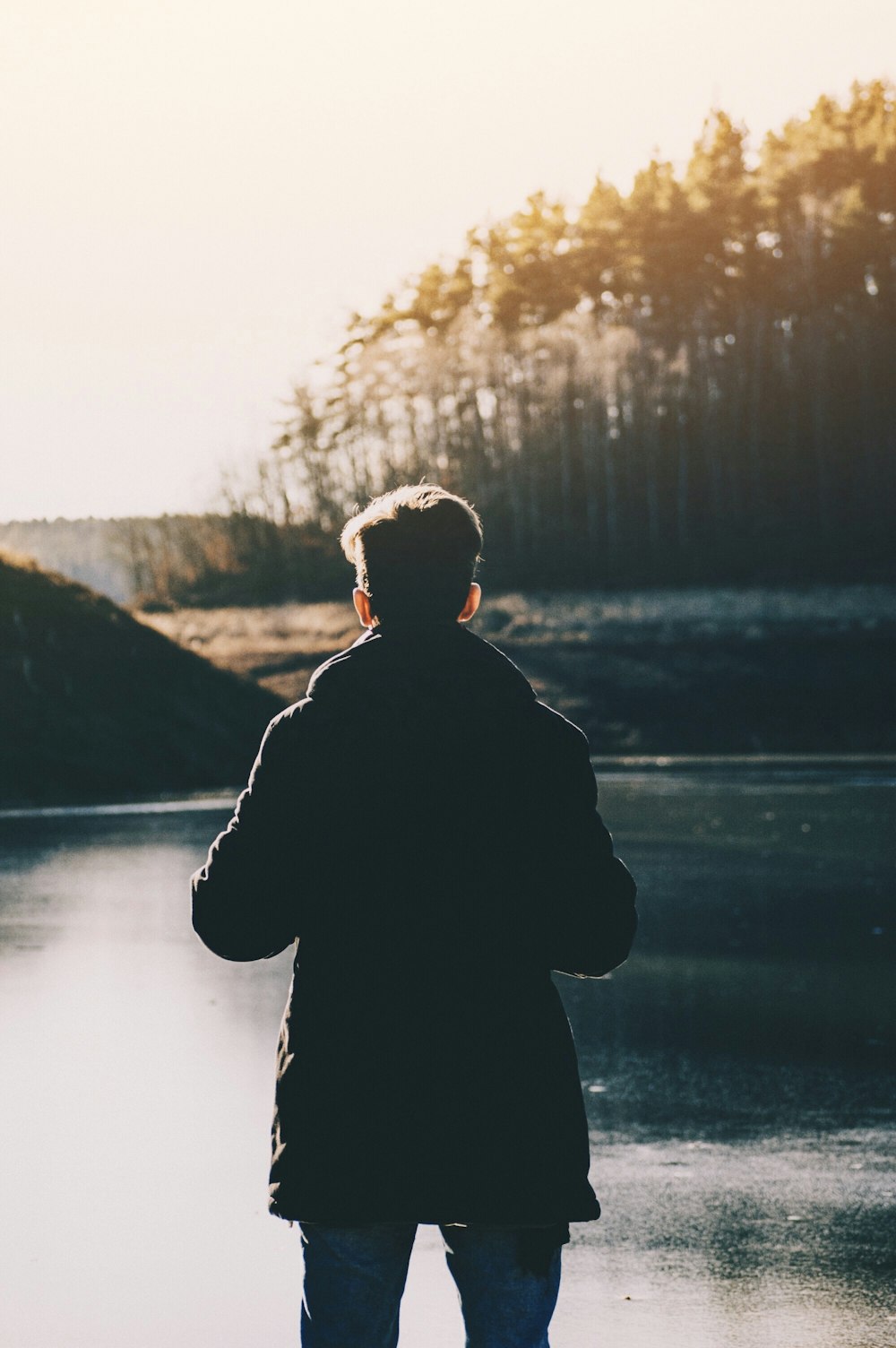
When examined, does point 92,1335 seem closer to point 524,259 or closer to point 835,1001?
point 835,1001

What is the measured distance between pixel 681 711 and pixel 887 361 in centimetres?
3019

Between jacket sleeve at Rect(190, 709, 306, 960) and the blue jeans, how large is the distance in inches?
18.4

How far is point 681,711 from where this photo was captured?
34375 mm

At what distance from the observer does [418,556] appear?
10.9 ft

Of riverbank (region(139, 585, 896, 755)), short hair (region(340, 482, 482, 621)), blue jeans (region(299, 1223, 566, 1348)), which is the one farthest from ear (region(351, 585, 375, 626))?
→ riverbank (region(139, 585, 896, 755))

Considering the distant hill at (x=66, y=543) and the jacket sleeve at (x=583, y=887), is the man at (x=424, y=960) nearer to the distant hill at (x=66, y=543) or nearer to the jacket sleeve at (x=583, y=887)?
the jacket sleeve at (x=583, y=887)

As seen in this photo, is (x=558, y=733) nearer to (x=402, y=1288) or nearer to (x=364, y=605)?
(x=364, y=605)

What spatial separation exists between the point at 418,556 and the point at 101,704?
Answer: 92.6 ft

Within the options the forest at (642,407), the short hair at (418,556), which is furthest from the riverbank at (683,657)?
the short hair at (418,556)

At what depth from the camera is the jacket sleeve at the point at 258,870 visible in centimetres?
316

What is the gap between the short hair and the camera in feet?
10.8

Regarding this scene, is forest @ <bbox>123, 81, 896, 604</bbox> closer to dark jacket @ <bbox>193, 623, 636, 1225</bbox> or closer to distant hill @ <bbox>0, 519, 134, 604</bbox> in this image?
distant hill @ <bbox>0, 519, 134, 604</bbox>

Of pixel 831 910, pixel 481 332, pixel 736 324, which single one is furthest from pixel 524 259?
pixel 831 910

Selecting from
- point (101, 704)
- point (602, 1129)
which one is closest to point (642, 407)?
point (101, 704)
